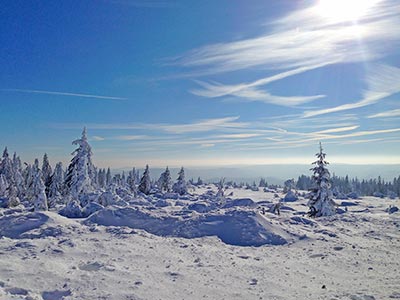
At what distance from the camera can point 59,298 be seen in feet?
23.6

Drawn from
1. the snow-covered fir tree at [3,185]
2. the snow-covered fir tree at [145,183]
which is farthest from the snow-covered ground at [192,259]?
the snow-covered fir tree at [3,185]

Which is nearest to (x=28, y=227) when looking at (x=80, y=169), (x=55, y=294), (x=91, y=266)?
(x=91, y=266)

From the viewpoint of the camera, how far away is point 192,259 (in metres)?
11.4

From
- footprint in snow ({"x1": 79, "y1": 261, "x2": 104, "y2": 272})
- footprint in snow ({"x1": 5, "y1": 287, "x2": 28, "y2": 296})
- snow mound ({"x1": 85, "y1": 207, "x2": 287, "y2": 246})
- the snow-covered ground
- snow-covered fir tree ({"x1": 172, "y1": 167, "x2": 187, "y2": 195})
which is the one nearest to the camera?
footprint in snow ({"x1": 5, "y1": 287, "x2": 28, "y2": 296})

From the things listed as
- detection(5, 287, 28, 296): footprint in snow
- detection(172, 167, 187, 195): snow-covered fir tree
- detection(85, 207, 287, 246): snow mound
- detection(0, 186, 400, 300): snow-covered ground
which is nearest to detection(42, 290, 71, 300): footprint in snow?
detection(0, 186, 400, 300): snow-covered ground

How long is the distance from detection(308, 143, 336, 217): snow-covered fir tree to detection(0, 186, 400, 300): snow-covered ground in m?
11.6

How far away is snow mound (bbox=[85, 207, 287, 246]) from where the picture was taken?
1516 cm

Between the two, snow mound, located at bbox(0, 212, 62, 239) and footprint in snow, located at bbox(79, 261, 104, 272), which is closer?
footprint in snow, located at bbox(79, 261, 104, 272)

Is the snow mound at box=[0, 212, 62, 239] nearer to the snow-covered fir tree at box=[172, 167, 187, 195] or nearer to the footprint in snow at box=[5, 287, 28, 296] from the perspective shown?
the footprint in snow at box=[5, 287, 28, 296]

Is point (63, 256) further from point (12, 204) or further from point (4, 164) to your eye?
point (4, 164)

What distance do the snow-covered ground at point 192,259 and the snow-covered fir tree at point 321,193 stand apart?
456 inches

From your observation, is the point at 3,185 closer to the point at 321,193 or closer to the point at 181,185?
the point at 181,185

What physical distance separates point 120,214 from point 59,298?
10.7 metres

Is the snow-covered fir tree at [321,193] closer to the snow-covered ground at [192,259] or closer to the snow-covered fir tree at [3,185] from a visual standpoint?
the snow-covered ground at [192,259]
